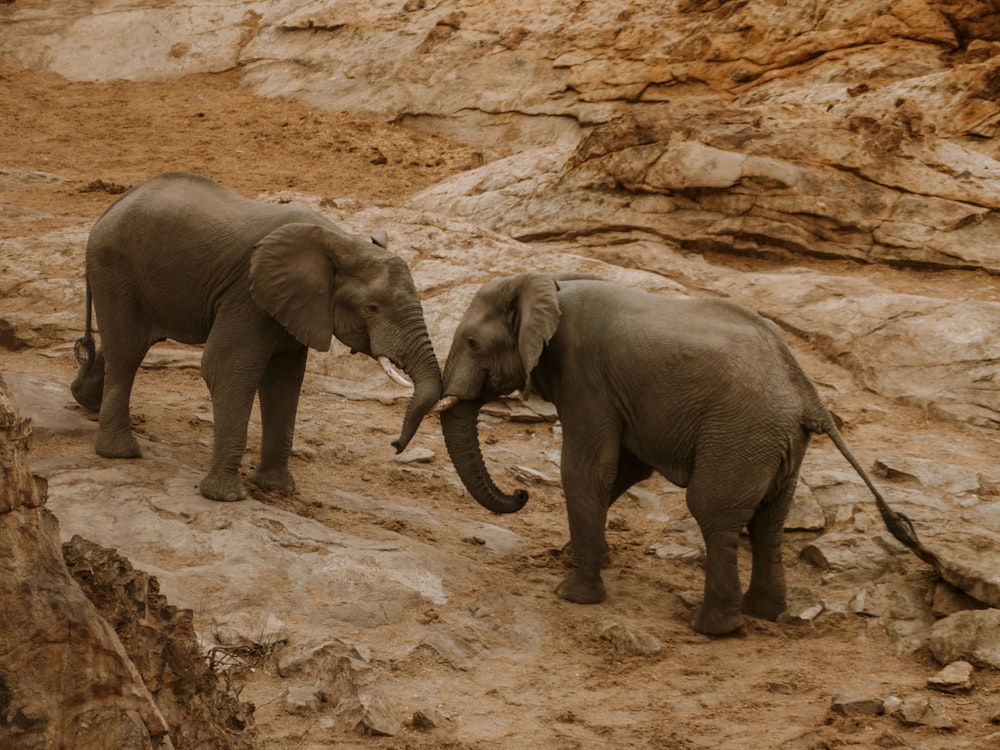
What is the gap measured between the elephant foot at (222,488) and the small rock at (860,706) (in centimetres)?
411

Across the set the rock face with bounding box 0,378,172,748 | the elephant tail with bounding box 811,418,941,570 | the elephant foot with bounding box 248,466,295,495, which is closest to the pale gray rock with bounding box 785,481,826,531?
the elephant tail with bounding box 811,418,941,570

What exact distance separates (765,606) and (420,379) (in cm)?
255

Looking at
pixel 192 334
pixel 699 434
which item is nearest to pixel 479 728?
pixel 699 434

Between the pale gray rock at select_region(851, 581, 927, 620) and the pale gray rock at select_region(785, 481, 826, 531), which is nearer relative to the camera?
the pale gray rock at select_region(851, 581, 927, 620)

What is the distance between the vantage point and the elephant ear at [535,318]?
764 centimetres

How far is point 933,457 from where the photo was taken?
989 centimetres

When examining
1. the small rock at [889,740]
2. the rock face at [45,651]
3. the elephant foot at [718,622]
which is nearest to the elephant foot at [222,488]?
the elephant foot at [718,622]

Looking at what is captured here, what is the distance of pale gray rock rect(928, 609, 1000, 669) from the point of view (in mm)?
6414

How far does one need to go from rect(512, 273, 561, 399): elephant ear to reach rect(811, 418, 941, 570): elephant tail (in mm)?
1647

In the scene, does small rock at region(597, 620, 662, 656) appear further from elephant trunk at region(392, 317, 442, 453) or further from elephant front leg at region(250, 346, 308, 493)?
elephant front leg at region(250, 346, 308, 493)

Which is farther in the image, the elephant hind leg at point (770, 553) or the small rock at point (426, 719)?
the elephant hind leg at point (770, 553)

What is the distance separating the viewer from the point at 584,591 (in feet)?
25.6

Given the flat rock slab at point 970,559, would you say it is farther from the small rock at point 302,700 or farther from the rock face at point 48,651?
the rock face at point 48,651

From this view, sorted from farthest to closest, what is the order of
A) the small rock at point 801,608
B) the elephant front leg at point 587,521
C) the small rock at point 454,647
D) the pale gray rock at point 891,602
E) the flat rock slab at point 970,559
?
the elephant front leg at point 587,521, the small rock at point 801,608, the pale gray rock at point 891,602, the flat rock slab at point 970,559, the small rock at point 454,647
